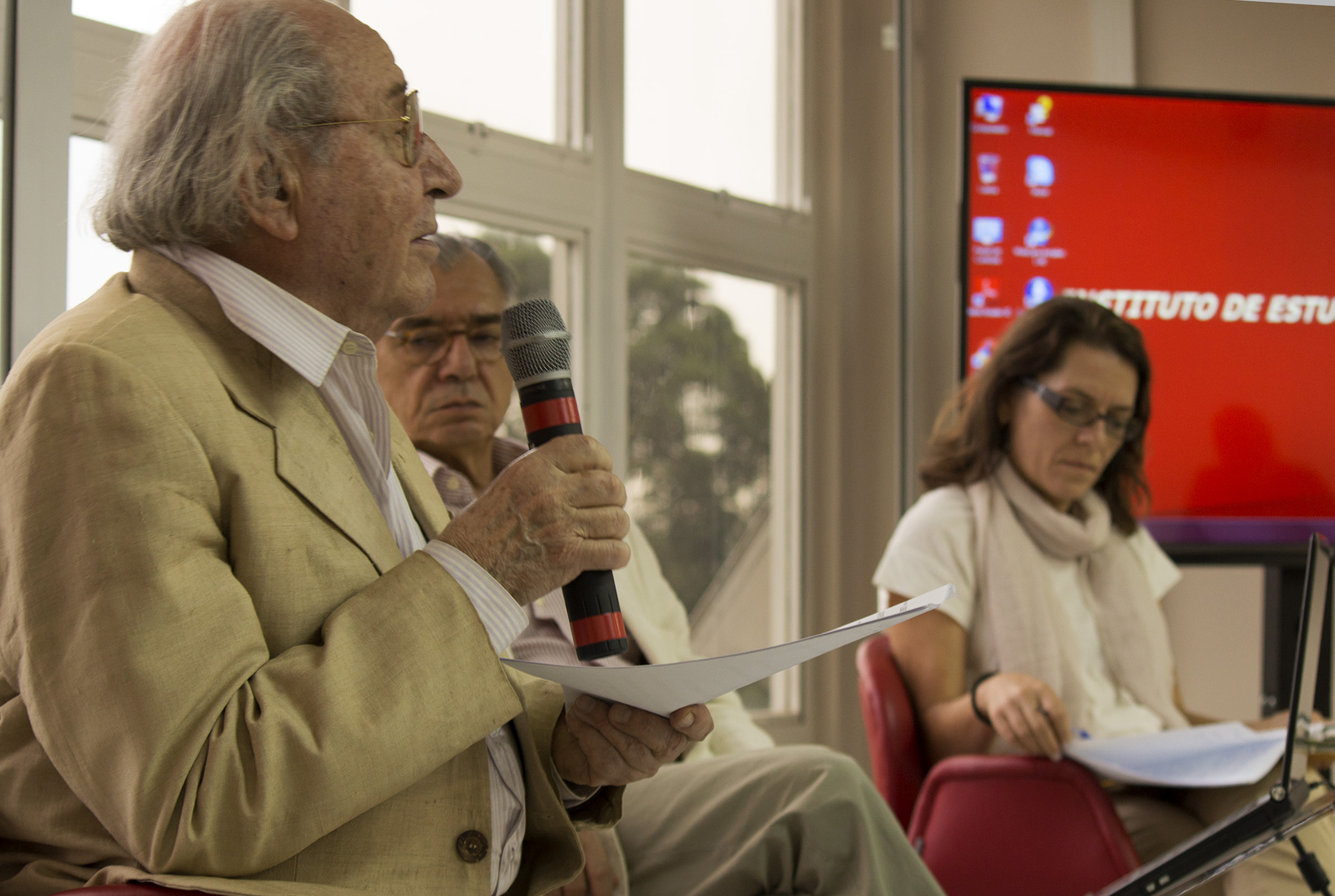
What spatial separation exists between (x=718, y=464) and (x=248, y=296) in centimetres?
269

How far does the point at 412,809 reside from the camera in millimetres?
1090

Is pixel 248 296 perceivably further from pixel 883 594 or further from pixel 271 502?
pixel 883 594

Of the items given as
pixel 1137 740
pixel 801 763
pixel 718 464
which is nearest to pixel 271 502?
pixel 801 763

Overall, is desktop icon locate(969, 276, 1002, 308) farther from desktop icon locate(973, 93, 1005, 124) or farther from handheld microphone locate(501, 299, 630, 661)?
handheld microphone locate(501, 299, 630, 661)

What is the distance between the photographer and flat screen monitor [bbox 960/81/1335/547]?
125 inches

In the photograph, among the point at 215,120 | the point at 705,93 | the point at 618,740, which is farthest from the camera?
the point at 705,93

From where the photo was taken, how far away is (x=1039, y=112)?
10.6ft

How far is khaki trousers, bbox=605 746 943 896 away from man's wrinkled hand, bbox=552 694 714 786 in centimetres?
31

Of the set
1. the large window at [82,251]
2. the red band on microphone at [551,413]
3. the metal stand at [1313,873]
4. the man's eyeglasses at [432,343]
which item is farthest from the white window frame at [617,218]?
the metal stand at [1313,873]

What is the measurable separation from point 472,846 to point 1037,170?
8.85ft

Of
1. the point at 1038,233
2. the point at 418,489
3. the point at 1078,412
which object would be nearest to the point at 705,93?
the point at 1038,233

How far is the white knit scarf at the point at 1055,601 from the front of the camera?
234 centimetres

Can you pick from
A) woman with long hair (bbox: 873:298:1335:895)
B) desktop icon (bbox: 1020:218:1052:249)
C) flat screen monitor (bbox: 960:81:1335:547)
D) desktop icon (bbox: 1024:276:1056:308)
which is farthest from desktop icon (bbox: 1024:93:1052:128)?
woman with long hair (bbox: 873:298:1335:895)

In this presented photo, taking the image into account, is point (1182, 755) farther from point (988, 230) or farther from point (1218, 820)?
point (988, 230)
